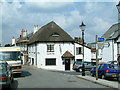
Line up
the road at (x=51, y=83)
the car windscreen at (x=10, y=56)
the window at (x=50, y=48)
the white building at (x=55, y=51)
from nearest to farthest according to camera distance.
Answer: the road at (x=51, y=83), the car windscreen at (x=10, y=56), the white building at (x=55, y=51), the window at (x=50, y=48)

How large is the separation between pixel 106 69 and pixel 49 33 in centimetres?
3005

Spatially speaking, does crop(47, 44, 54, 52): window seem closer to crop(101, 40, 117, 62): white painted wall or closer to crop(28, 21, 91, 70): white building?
crop(28, 21, 91, 70): white building

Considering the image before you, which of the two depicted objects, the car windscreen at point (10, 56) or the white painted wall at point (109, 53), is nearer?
the car windscreen at point (10, 56)

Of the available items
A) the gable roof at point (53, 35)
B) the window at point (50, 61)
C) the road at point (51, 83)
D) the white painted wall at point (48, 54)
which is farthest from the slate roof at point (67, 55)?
the road at point (51, 83)

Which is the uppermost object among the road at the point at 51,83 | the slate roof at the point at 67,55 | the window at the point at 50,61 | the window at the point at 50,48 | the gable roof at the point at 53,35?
the gable roof at the point at 53,35

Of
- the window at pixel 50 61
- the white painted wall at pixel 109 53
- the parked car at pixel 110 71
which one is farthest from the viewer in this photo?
the window at pixel 50 61

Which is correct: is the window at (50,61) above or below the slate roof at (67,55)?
below

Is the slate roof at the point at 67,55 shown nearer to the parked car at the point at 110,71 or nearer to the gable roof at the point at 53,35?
the gable roof at the point at 53,35

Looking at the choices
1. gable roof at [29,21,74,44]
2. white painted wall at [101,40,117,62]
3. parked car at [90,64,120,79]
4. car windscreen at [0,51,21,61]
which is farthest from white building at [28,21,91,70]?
parked car at [90,64,120,79]

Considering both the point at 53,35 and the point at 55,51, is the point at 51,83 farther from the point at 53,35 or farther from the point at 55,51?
the point at 53,35

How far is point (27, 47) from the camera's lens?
194 ft

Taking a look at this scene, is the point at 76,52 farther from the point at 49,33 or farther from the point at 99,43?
the point at 99,43

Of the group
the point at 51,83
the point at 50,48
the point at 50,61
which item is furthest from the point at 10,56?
the point at 50,48

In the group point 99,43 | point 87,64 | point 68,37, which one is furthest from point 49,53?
point 99,43
